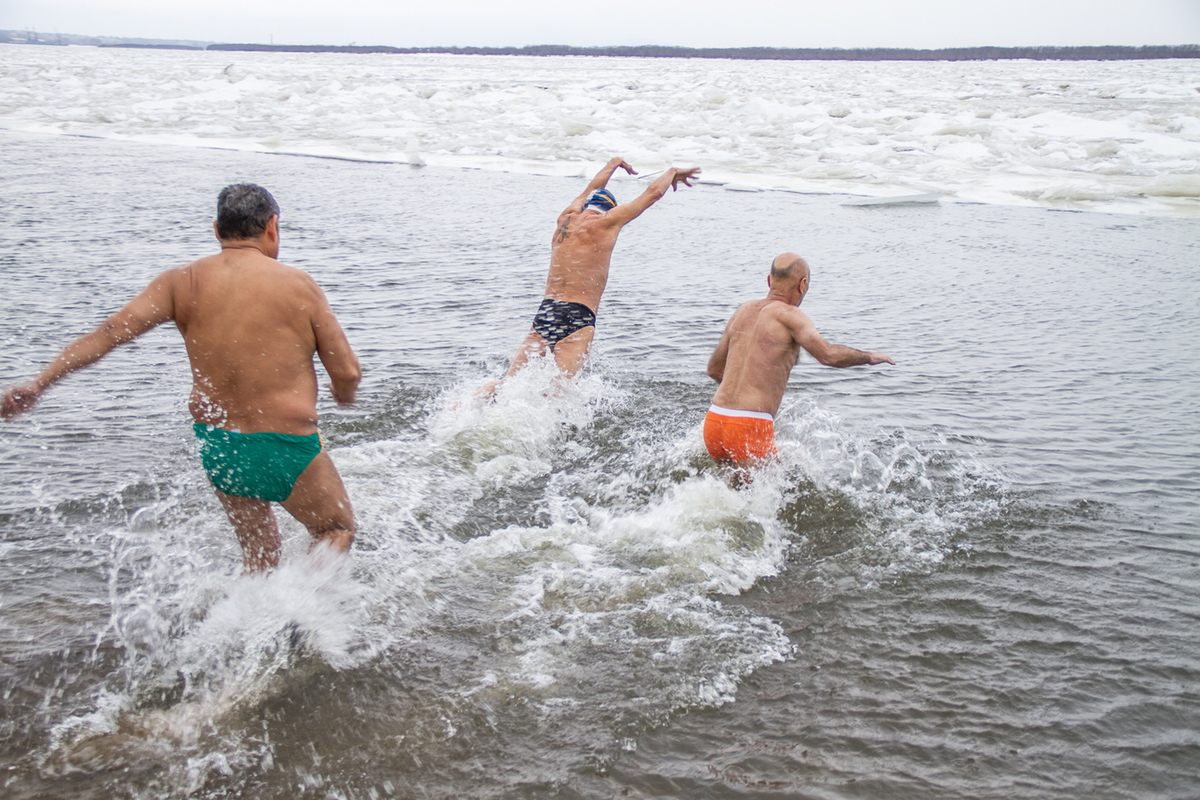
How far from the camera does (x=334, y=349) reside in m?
2.94

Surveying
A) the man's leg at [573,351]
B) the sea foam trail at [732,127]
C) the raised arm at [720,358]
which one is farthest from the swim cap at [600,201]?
the sea foam trail at [732,127]

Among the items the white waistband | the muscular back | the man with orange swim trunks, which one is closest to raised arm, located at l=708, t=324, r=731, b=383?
the man with orange swim trunks

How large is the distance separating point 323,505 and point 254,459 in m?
0.31

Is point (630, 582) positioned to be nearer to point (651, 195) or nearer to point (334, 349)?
point (334, 349)

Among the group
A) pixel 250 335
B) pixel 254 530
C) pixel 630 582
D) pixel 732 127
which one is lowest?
pixel 630 582

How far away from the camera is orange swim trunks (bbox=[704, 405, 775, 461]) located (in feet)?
14.3

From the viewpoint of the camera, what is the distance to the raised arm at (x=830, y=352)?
12.9ft

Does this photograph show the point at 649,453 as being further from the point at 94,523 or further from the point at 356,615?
the point at 94,523

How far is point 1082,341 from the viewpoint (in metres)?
7.38

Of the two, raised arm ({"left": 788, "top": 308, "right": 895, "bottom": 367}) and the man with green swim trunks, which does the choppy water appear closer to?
the man with green swim trunks

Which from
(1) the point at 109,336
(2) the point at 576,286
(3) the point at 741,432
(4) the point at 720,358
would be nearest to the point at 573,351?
(2) the point at 576,286

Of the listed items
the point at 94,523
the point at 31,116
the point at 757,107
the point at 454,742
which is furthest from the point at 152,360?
the point at 31,116

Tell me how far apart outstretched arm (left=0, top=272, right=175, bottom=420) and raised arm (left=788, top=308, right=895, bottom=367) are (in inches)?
104

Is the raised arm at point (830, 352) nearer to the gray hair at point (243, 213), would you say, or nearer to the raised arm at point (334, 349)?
the raised arm at point (334, 349)
